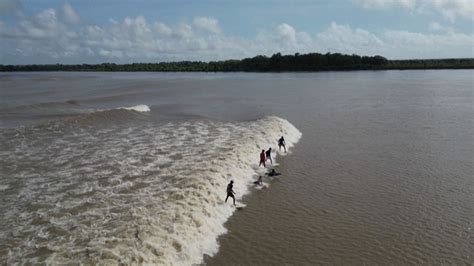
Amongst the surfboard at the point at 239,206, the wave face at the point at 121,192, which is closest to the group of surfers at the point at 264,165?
the surfboard at the point at 239,206

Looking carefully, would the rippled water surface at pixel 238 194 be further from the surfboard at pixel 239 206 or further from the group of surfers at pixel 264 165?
the group of surfers at pixel 264 165

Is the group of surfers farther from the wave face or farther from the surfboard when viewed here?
the wave face

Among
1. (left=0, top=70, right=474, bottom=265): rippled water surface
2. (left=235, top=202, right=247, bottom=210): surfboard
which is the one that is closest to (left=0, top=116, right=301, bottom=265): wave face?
(left=0, top=70, right=474, bottom=265): rippled water surface

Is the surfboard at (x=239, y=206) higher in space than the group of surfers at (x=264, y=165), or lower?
lower

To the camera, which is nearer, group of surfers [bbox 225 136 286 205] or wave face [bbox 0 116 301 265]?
wave face [bbox 0 116 301 265]

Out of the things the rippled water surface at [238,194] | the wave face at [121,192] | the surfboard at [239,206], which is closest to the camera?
the wave face at [121,192]

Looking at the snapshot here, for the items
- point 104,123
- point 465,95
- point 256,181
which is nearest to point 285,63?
point 465,95

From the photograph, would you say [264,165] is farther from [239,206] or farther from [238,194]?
[239,206]
